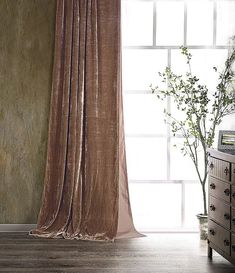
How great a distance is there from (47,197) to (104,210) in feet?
1.73

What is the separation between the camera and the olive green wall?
16.6ft

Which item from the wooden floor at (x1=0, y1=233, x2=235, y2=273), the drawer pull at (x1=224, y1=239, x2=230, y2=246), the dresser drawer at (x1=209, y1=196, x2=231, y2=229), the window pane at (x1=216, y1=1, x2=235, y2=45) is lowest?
the wooden floor at (x1=0, y1=233, x2=235, y2=273)

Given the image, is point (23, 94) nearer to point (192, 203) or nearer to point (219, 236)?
point (192, 203)

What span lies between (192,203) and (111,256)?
128 centimetres

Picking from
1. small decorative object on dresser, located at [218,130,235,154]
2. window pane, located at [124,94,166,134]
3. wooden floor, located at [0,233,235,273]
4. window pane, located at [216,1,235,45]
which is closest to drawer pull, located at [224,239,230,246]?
wooden floor, located at [0,233,235,273]

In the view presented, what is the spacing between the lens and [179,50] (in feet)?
17.0

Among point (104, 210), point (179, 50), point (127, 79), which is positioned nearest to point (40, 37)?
point (127, 79)

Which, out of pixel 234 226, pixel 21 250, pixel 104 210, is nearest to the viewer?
pixel 234 226

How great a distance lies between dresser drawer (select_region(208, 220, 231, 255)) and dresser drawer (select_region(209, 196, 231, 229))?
0.05m

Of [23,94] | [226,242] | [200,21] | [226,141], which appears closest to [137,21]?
[200,21]

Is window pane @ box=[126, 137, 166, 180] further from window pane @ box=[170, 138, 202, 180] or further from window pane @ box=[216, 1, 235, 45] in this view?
window pane @ box=[216, 1, 235, 45]

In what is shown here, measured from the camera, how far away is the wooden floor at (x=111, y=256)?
12.8 ft

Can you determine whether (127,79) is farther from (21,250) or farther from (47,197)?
(21,250)

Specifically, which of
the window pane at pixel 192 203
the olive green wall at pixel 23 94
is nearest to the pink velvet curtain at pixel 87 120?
the olive green wall at pixel 23 94
